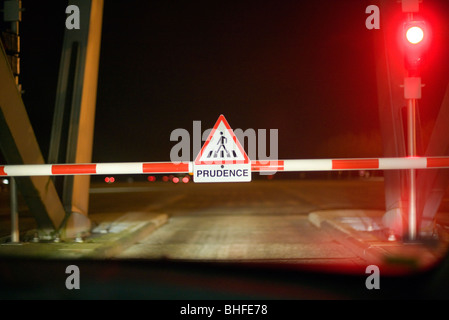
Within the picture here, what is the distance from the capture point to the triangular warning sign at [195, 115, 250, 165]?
22.1 feet

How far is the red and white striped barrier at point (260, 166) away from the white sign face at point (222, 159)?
0.19 m

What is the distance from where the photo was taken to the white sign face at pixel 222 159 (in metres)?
6.73

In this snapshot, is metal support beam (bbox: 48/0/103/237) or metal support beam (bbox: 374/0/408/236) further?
metal support beam (bbox: 48/0/103/237)

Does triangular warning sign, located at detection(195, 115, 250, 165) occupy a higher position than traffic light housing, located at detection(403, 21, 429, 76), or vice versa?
traffic light housing, located at detection(403, 21, 429, 76)

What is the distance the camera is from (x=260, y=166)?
7.05 metres

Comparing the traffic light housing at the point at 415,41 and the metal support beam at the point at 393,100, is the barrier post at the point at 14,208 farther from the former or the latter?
the traffic light housing at the point at 415,41

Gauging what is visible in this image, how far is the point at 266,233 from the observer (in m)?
11.1

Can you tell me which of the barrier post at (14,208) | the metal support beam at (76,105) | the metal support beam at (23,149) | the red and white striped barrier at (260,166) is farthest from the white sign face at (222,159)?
the barrier post at (14,208)

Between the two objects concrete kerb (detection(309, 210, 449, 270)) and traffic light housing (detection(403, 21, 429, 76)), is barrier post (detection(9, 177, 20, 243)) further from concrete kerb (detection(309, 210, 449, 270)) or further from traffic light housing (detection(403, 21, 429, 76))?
traffic light housing (detection(403, 21, 429, 76))

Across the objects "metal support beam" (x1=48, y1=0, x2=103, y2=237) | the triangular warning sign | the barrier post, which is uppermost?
"metal support beam" (x1=48, y1=0, x2=103, y2=237)

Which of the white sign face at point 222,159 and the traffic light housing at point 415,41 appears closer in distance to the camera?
the white sign face at point 222,159

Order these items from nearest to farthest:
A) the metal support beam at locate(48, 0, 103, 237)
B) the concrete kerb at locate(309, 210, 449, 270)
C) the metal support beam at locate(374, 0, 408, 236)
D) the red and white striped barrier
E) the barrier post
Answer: the concrete kerb at locate(309, 210, 449, 270) < the red and white striped barrier < the barrier post < the metal support beam at locate(374, 0, 408, 236) < the metal support beam at locate(48, 0, 103, 237)

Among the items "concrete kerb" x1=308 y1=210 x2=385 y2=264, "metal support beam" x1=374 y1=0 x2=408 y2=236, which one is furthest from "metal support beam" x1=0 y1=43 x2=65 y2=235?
"metal support beam" x1=374 y1=0 x2=408 y2=236
